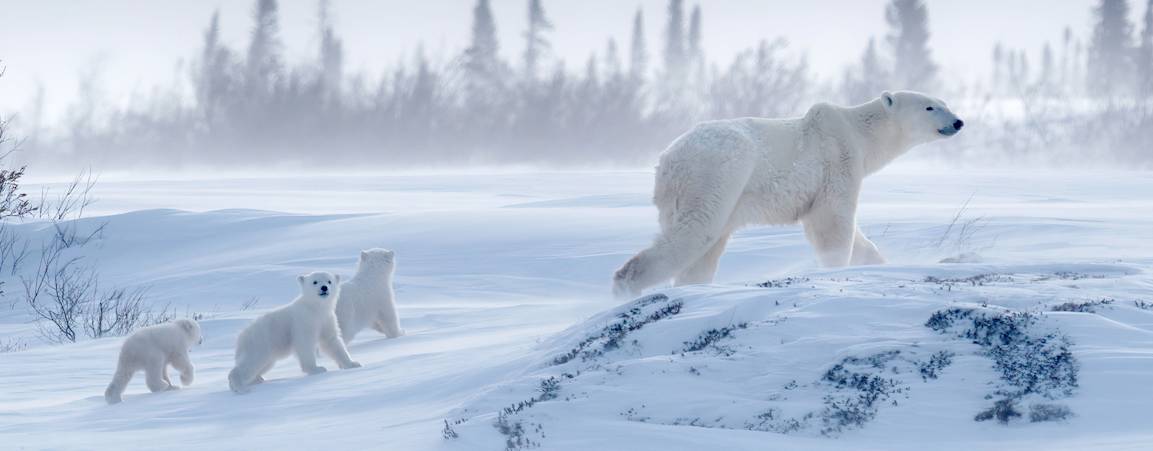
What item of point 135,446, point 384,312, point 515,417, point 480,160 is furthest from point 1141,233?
point 480,160

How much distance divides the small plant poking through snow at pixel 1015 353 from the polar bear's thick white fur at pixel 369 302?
4182 millimetres

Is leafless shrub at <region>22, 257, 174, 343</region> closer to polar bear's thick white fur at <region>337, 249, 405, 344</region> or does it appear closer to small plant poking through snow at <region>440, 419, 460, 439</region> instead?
polar bear's thick white fur at <region>337, 249, 405, 344</region>

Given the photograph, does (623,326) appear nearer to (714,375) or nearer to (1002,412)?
(714,375)

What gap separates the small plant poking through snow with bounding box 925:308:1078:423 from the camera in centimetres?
412

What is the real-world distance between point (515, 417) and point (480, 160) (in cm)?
3264

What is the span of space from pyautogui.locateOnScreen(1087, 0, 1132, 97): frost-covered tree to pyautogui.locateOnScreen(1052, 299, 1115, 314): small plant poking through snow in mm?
43855

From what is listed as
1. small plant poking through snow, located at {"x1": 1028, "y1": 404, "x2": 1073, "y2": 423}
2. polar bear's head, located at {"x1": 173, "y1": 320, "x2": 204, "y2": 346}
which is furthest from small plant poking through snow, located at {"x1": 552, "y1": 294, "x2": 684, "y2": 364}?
polar bear's head, located at {"x1": 173, "y1": 320, "x2": 204, "y2": 346}

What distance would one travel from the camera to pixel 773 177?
7.93 metres

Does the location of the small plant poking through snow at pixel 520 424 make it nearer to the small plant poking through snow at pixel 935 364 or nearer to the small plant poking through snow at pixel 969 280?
the small plant poking through snow at pixel 935 364

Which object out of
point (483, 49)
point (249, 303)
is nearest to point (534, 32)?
point (483, 49)

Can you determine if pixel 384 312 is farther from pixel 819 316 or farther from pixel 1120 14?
pixel 1120 14

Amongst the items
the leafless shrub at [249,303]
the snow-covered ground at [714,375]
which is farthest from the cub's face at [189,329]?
the leafless shrub at [249,303]

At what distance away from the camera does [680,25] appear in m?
52.4

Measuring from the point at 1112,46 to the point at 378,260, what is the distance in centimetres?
4443
